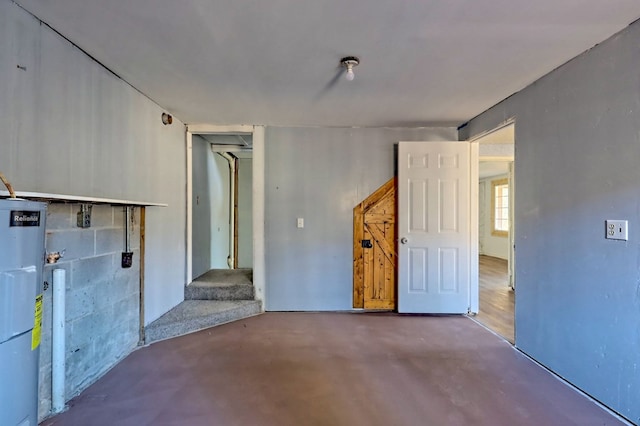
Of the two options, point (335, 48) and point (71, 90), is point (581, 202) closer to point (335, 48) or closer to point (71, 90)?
point (335, 48)

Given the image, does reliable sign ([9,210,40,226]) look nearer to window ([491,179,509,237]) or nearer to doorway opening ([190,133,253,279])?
doorway opening ([190,133,253,279])

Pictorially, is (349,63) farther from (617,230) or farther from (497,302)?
(497,302)

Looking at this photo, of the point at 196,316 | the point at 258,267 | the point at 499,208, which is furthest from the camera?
the point at 499,208

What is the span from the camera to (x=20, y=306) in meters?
1.24

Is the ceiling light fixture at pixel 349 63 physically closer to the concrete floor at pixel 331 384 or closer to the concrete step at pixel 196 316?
the concrete floor at pixel 331 384

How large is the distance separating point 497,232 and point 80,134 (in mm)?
9484

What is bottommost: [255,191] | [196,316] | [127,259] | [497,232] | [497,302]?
[497,302]

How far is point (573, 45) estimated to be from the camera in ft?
6.73

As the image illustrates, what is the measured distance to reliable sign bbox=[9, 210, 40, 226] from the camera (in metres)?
1.21

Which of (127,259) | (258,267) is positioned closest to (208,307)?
(258,267)

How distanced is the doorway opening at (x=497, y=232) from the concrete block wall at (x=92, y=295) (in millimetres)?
3556

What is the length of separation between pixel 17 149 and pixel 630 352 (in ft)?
12.0

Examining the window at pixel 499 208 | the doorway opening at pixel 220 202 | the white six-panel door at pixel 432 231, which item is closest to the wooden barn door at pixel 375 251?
the white six-panel door at pixel 432 231

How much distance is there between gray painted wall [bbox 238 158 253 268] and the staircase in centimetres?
160
